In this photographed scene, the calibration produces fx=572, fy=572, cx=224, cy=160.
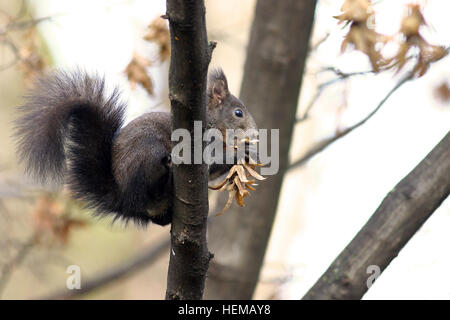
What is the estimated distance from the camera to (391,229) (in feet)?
7.06

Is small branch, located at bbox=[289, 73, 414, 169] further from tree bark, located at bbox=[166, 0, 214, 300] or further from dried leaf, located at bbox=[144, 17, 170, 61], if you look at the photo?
tree bark, located at bbox=[166, 0, 214, 300]

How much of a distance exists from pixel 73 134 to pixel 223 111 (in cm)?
80

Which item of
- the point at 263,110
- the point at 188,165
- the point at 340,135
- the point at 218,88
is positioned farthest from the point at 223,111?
the point at 188,165

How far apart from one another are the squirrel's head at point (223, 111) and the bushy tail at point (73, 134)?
0.57m

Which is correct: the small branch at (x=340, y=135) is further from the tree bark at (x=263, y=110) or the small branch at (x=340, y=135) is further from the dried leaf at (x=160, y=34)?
the dried leaf at (x=160, y=34)

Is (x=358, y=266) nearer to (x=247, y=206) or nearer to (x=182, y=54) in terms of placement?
(x=247, y=206)

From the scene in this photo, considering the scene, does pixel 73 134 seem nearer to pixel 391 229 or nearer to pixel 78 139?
pixel 78 139

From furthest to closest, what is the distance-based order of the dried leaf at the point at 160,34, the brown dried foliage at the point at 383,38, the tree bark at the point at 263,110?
the tree bark at the point at 263,110 < the dried leaf at the point at 160,34 < the brown dried foliage at the point at 383,38

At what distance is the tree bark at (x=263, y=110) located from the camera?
2.87 metres

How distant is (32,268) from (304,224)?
2.89m

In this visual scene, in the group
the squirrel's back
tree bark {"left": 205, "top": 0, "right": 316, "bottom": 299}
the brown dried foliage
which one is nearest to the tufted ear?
tree bark {"left": 205, "top": 0, "right": 316, "bottom": 299}

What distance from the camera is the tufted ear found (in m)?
2.75

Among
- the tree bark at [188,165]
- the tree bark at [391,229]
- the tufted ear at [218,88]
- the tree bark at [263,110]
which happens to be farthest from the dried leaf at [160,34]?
the tree bark at [391,229]
